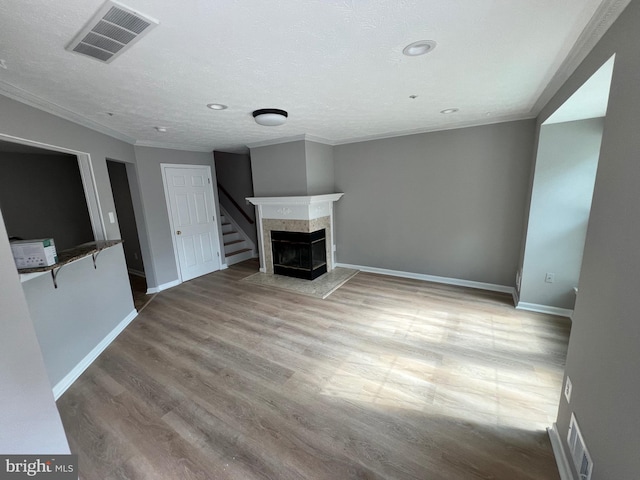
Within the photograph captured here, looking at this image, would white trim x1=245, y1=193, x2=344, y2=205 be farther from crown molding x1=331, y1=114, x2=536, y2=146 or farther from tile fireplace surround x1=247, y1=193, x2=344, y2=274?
crown molding x1=331, y1=114, x2=536, y2=146

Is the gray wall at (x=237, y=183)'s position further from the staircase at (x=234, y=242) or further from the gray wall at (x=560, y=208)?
the gray wall at (x=560, y=208)

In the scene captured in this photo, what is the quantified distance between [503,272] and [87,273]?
5037mm

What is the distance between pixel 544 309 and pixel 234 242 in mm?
5499

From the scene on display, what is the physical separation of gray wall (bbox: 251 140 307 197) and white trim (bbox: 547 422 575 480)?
3.64 m

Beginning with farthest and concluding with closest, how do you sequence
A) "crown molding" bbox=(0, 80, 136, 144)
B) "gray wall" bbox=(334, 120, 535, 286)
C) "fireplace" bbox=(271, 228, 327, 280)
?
"fireplace" bbox=(271, 228, 327, 280) → "gray wall" bbox=(334, 120, 535, 286) → "crown molding" bbox=(0, 80, 136, 144)

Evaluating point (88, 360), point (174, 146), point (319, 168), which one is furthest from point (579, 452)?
point (174, 146)

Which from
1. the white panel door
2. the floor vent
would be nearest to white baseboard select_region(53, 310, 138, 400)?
the white panel door

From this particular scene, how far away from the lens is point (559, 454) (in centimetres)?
141

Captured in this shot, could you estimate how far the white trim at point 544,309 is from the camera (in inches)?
114

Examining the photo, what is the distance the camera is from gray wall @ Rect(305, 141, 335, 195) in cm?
409

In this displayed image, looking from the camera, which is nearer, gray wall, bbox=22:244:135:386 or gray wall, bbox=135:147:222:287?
gray wall, bbox=22:244:135:386

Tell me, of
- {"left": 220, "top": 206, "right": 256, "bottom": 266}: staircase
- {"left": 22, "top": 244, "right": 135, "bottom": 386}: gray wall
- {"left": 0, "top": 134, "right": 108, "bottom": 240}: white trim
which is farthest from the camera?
{"left": 220, "top": 206, "right": 256, "bottom": 266}: staircase

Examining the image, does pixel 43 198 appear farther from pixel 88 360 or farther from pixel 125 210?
pixel 88 360

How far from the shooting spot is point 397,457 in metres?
1.48
